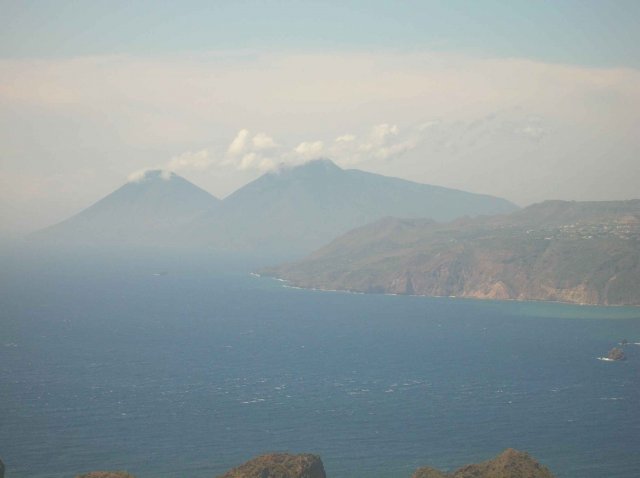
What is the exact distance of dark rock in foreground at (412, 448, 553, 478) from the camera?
55594 millimetres

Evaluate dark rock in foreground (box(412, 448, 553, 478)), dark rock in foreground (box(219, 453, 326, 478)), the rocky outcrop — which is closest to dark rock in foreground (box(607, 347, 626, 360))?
dark rock in foreground (box(412, 448, 553, 478))

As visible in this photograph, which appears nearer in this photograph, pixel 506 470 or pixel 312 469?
pixel 312 469

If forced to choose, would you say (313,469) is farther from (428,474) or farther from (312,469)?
(428,474)

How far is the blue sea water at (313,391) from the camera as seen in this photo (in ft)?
238

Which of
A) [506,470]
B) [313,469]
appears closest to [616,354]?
[506,470]

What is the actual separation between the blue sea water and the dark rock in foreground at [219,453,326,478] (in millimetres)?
13004

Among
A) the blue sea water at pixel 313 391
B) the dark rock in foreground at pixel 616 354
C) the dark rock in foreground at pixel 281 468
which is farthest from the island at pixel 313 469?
the dark rock in foreground at pixel 616 354

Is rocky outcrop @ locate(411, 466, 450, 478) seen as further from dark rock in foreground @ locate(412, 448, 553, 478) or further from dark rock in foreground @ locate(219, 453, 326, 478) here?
dark rock in foreground @ locate(219, 453, 326, 478)

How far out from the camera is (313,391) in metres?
95.7

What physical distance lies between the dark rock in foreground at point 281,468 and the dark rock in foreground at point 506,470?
7.71 metres

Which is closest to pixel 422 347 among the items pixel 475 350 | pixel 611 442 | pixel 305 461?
pixel 475 350

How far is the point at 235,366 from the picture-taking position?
109750mm

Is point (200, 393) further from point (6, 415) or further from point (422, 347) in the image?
point (422, 347)

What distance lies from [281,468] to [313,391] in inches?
1628
